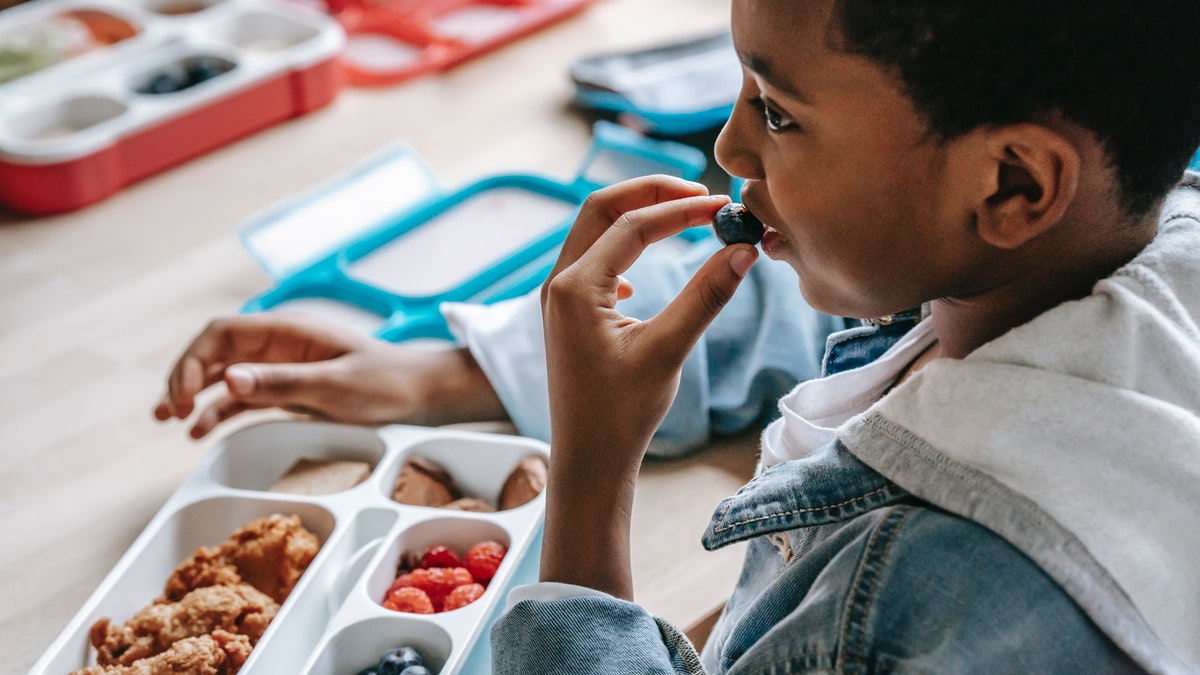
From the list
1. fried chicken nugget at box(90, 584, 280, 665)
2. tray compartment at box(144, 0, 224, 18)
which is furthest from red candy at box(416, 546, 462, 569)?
tray compartment at box(144, 0, 224, 18)

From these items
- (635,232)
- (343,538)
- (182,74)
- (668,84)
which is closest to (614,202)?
(635,232)

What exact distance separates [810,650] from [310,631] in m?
0.35

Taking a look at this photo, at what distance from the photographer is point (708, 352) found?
0.88 meters

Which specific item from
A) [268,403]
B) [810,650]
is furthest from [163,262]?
[810,650]

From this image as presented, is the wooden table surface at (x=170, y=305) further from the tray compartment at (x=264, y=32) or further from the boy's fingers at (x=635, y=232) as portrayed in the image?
the boy's fingers at (x=635, y=232)

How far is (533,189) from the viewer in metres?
1.17

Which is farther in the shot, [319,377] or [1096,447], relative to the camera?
[319,377]

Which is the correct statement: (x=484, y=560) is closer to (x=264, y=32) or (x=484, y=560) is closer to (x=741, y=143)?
(x=741, y=143)

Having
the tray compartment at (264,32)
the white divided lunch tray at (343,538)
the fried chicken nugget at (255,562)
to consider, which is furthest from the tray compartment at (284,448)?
the tray compartment at (264,32)

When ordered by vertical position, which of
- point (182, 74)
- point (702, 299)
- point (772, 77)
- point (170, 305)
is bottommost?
point (170, 305)

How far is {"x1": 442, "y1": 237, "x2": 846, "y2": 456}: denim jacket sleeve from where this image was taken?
0.85 m

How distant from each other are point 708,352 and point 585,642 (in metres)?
0.36

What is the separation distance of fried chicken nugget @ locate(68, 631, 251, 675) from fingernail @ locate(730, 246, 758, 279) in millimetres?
355

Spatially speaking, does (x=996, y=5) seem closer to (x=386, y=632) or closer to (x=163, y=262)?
(x=386, y=632)
